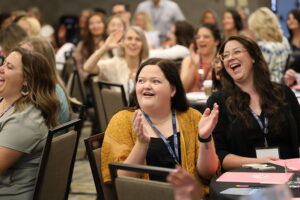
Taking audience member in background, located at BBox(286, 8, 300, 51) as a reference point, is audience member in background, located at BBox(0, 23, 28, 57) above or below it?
above

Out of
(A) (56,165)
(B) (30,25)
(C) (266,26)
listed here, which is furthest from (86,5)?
(A) (56,165)

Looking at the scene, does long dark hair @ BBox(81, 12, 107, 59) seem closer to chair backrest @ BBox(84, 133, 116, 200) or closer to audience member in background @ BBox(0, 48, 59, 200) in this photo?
audience member in background @ BBox(0, 48, 59, 200)

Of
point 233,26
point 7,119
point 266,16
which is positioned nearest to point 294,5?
point 233,26

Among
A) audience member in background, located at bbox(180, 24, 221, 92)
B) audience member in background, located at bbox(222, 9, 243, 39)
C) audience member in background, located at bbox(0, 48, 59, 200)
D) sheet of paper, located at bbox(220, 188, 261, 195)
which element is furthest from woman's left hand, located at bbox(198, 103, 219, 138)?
audience member in background, located at bbox(222, 9, 243, 39)

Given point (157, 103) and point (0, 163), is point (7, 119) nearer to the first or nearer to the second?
point (0, 163)

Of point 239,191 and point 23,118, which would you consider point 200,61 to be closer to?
point 23,118

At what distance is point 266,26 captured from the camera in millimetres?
7754

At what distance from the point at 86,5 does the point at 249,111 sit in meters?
11.7

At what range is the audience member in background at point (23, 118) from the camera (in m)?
3.39

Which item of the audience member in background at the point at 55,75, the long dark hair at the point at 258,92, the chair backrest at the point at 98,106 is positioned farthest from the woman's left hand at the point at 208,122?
the chair backrest at the point at 98,106

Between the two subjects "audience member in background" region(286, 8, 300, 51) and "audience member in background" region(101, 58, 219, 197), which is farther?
"audience member in background" region(286, 8, 300, 51)

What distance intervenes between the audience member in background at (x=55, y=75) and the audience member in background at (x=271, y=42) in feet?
10.8

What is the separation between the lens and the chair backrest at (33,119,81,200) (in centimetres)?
327

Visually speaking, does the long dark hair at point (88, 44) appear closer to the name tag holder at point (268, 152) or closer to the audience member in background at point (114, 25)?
the audience member in background at point (114, 25)
